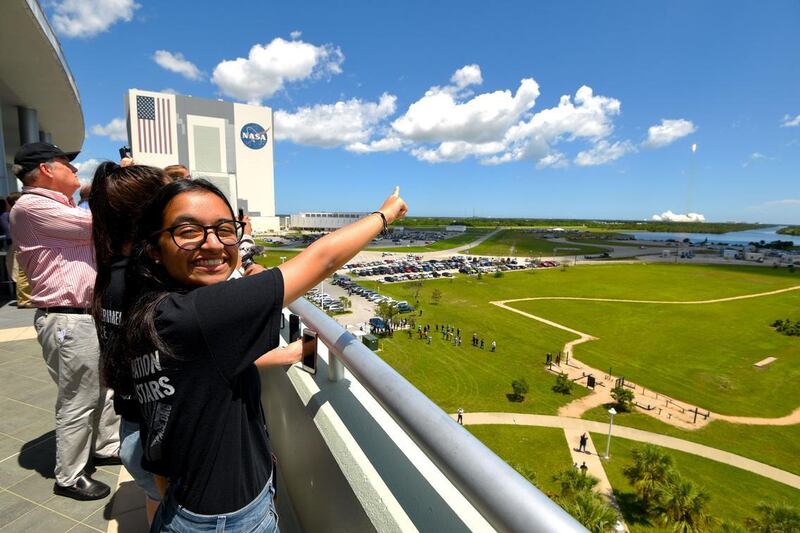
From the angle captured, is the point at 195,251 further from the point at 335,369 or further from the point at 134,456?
the point at 134,456

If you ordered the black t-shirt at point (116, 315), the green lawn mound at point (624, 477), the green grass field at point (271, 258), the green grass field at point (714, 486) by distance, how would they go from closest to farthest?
the black t-shirt at point (116, 315), the green grass field at point (714, 486), the green lawn mound at point (624, 477), the green grass field at point (271, 258)

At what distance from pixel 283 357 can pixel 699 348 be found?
36.7 m

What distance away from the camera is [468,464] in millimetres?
794

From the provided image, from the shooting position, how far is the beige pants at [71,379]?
2244 mm

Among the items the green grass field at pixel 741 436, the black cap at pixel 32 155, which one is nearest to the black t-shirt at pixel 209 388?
the black cap at pixel 32 155

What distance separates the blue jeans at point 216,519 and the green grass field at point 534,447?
42.6 feet

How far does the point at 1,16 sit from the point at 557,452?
788 inches

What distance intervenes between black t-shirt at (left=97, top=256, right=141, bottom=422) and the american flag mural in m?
74.2

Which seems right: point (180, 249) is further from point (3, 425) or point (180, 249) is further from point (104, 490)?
point (3, 425)

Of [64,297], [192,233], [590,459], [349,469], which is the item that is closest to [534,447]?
[590,459]

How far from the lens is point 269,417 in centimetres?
241

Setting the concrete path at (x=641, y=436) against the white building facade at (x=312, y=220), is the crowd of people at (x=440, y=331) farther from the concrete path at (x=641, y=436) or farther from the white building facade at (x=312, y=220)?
the white building facade at (x=312, y=220)

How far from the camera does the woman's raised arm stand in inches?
39.6

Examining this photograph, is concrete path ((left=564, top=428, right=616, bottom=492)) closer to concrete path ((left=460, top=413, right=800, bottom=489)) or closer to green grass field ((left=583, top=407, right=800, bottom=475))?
concrete path ((left=460, top=413, right=800, bottom=489))
